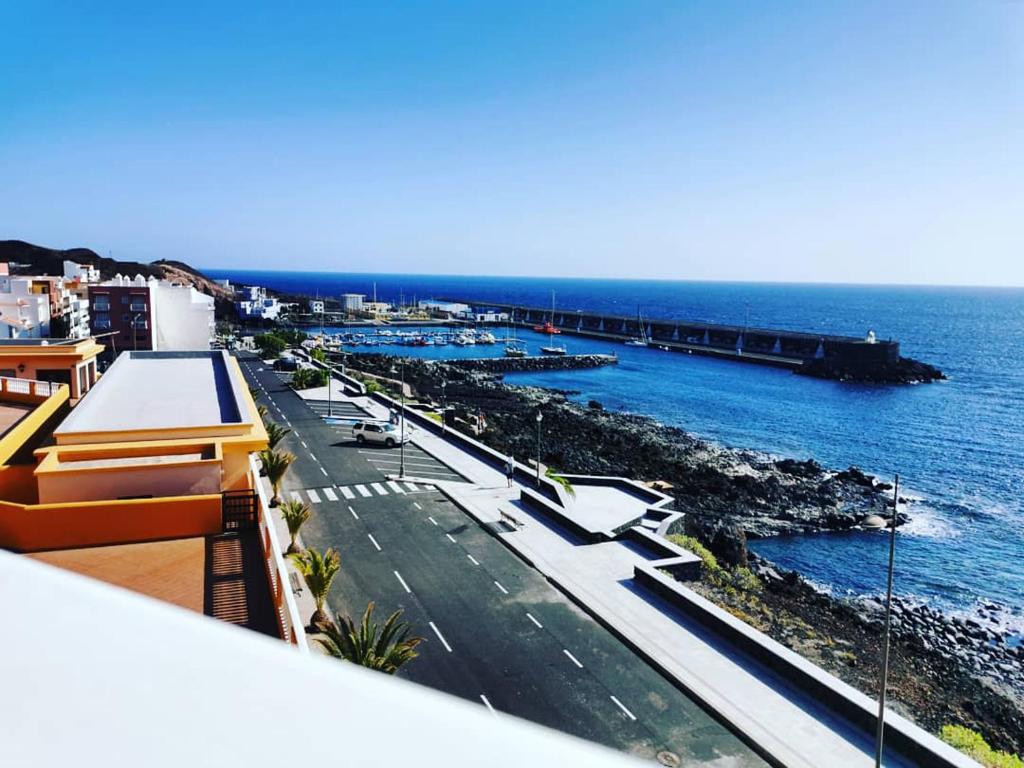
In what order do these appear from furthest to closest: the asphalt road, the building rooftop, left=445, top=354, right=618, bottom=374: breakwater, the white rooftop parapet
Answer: left=445, top=354, right=618, bottom=374: breakwater < the asphalt road < the building rooftop < the white rooftop parapet

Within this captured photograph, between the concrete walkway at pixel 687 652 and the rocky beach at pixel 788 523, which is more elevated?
the concrete walkway at pixel 687 652

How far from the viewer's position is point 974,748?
14.4 m

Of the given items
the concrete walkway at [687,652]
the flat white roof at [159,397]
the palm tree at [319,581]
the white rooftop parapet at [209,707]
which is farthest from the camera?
the flat white roof at [159,397]

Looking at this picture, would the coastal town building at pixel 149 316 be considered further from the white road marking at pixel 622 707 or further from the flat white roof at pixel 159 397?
the white road marking at pixel 622 707

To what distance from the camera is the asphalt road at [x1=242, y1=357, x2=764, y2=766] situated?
13.5m

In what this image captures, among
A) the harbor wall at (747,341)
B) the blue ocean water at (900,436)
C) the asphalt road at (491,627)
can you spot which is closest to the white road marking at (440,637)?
the asphalt road at (491,627)

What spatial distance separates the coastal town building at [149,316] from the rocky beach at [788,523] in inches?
764

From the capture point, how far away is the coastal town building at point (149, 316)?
51.5 metres

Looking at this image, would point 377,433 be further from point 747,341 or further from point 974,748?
point 747,341

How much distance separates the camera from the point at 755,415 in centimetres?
6012

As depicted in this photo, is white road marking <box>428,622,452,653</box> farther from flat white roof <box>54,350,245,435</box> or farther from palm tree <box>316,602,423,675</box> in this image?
flat white roof <box>54,350,245,435</box>

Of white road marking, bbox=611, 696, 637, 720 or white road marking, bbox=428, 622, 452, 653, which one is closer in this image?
white road marking, bbox=611, 696, 637, 720

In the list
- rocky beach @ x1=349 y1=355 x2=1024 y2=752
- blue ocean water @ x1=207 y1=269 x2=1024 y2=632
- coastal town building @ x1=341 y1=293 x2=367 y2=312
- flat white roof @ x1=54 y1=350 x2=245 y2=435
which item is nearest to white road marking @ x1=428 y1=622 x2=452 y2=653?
flat white roof @ x1=54 y1=350 x2=245 y2=435

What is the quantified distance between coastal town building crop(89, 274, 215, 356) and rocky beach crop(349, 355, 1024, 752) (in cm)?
1941
